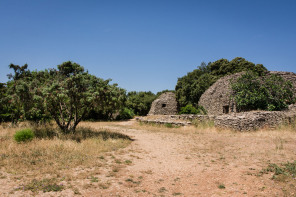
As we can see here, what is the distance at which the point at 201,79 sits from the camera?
2708 centimetres

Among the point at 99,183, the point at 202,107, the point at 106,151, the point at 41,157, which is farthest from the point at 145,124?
the point at 99,183

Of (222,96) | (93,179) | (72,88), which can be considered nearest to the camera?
(93,179)

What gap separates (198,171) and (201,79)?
22.4m

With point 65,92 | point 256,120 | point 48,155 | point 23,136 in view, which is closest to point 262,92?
point 256,120

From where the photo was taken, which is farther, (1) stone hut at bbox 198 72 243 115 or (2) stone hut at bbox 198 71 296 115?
(1) stone hut at bbox 198 72 243 115

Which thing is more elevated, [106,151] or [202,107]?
[202,107]

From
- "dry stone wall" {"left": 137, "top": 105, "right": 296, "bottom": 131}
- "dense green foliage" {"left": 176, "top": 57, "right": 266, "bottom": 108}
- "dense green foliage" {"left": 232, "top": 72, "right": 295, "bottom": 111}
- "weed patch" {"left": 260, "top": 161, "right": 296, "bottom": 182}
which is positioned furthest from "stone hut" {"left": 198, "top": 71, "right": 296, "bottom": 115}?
"weed patch" {"left": 260, "top": 161, "right": 296, "bottom": 182}

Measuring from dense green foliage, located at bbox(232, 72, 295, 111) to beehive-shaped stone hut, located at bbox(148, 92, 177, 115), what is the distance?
37.1ft

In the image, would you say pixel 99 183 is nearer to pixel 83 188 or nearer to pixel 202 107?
pixel 83 188

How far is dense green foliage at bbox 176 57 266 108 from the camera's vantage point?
26264 mm

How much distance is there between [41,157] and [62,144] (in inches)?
51.0

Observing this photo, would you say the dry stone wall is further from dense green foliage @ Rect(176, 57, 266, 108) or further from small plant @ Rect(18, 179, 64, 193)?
small plant @ Rect(18, 179, 64, 193)

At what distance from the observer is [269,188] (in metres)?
4.56

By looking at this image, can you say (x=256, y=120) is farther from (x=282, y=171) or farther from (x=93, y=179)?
(x=93, y=179)
